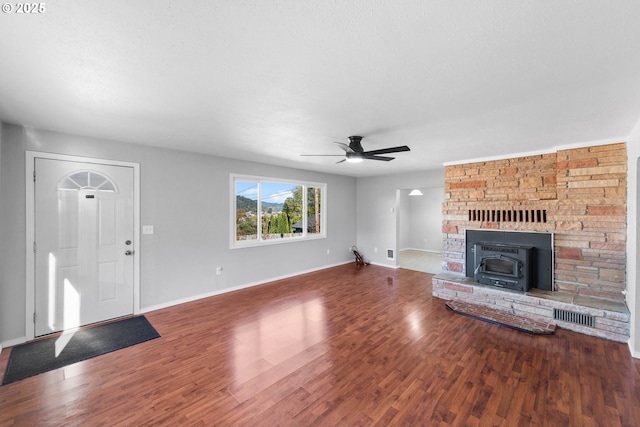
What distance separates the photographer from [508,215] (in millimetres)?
4359

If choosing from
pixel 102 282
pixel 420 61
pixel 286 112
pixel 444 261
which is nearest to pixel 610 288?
pixel 444 261

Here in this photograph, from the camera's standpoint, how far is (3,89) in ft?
6.88

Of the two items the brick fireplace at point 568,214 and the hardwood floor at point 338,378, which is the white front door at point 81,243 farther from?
the brick fireplace at point 568,214

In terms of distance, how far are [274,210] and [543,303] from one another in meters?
4.82

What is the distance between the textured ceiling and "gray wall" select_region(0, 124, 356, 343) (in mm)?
438

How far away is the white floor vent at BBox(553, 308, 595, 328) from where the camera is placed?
3227mm

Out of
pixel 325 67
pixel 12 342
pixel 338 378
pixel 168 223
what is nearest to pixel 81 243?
pixel 168 223

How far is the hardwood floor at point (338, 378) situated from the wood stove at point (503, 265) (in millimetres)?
838

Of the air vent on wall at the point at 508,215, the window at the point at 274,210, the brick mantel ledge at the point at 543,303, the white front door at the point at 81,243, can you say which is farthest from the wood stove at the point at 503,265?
the white front door at the point at 81,243

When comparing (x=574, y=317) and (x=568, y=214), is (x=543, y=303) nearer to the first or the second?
(x=574, y=317)

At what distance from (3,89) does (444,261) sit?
20.2 feet

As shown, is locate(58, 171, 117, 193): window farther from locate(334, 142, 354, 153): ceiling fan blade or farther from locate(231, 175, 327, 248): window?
locate(334, 142, 354, 153): ceiling fan blade

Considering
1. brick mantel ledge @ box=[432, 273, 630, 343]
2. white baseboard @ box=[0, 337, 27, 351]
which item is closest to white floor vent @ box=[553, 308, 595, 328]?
brick mantel ledge @ box=[432, 273, 630, 343]

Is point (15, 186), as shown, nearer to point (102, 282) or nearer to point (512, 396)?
point (102, 282)
